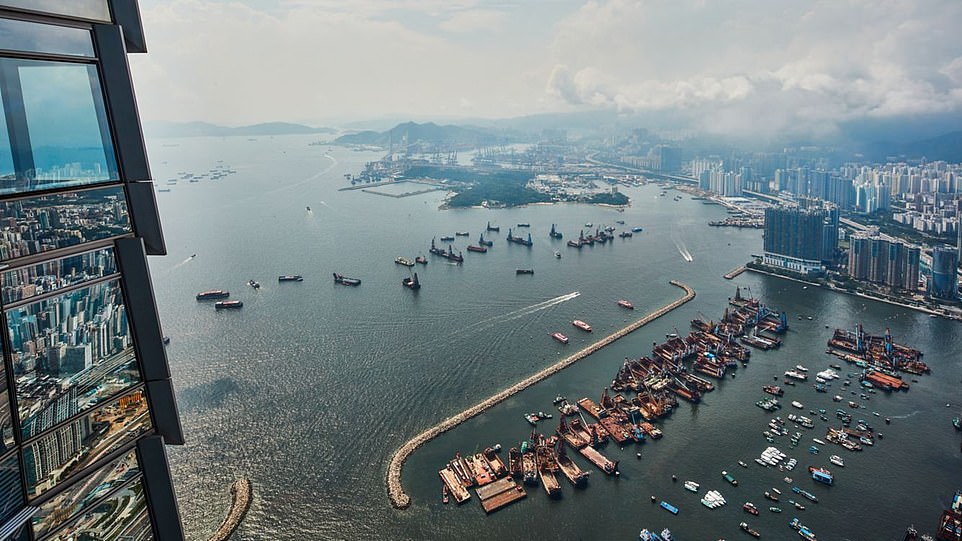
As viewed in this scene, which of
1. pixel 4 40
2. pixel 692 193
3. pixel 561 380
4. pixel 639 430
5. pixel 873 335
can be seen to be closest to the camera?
pixel 4 40

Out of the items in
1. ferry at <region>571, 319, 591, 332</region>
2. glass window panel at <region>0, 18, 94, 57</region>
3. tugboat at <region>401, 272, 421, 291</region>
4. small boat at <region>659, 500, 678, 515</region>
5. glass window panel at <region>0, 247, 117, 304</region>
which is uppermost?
glass window panel at <region>0, 18, 94, 57</region>

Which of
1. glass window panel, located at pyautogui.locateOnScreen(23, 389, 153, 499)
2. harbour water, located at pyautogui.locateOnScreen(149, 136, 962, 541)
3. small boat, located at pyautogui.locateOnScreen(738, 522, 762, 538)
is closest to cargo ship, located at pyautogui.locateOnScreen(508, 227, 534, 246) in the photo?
harbour water, located at pyautogui.locateOnScreen(149, 136, 962, 541)

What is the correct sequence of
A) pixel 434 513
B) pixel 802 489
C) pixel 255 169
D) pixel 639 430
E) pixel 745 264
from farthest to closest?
pixel 255 169 → pixel 745 264 → pixel 639 430 → pixel 802 489 → pixel 434 513

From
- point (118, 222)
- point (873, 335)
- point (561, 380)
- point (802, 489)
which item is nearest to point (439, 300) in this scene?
point (561, 380)

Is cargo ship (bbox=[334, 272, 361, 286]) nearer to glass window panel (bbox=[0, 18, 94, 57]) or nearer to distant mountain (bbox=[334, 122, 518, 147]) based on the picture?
glass window panel (bbox=[0, 18, 94, 57])

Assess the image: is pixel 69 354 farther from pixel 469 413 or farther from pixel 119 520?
pixel 469 413

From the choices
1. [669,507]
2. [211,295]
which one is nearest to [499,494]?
[669,507]

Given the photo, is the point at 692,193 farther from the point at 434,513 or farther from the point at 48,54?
the point at 48,54
